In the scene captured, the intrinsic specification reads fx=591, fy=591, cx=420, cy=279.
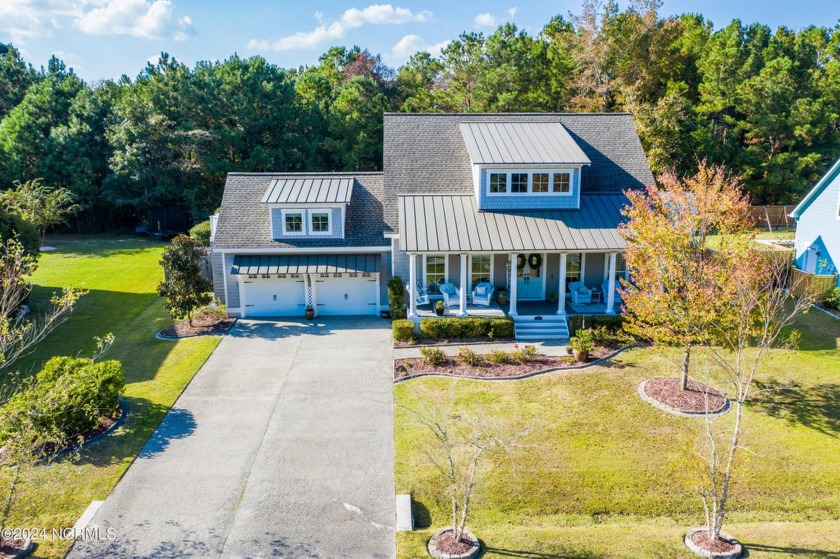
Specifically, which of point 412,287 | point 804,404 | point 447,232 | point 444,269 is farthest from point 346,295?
point 804,404

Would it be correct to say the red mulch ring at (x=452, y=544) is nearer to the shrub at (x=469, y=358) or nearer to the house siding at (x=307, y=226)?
the shrub at (x=469, y=358)

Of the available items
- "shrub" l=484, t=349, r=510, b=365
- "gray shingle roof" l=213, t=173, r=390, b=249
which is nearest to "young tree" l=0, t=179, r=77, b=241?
"gray shingle roof" l=213, t=173, r=390, b=249

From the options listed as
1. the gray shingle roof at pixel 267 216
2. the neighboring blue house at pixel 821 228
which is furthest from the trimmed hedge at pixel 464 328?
the neighboring blue house at pixel 821 228

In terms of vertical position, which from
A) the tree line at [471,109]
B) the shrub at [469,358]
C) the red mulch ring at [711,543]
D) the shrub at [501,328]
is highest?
the tree line at [471,109]

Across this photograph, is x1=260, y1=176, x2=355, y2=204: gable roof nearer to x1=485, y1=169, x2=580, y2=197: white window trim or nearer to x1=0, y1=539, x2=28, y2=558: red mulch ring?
x1=485, y1=169, x2=580, y2=197: white window trim

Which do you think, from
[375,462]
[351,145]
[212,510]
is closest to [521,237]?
[375,462]

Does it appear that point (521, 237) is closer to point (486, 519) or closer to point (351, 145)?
point (486, 519)
